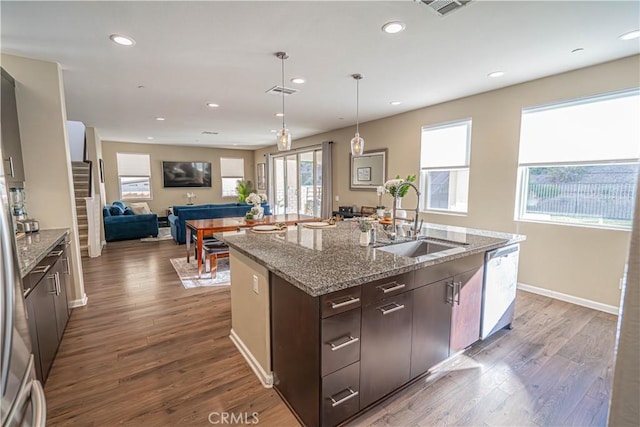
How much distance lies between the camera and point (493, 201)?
13.1 ft

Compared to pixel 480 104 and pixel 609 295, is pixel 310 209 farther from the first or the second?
pixel 609 295

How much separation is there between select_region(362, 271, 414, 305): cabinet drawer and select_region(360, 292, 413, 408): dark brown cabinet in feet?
0.11

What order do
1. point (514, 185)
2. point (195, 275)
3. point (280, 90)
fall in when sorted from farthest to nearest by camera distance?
point (195, 275) → point (280, 90) → point (514, 185)

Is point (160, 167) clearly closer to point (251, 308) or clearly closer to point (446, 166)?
point (446, 166)

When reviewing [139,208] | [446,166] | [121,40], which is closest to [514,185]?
[446,166]

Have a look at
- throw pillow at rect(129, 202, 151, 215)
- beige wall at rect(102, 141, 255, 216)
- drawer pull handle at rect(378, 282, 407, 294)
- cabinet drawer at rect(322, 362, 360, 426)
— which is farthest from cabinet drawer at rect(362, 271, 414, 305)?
beige wall at rect(102, 141, 255, 216)

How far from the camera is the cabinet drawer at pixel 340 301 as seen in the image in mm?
1447

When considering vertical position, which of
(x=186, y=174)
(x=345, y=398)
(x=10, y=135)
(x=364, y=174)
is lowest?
(x=345, y=398)

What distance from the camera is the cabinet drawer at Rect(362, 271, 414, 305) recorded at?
1596mm

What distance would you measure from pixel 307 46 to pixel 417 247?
6.62 feet

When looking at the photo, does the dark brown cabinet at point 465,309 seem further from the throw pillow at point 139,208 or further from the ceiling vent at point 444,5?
the throw pillow at point 139,208

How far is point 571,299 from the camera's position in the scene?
11.0 feet

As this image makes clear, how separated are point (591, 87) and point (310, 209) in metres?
5.96

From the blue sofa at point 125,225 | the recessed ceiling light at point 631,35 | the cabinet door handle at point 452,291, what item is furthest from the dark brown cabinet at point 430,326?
the blue sofa at point 125,225
